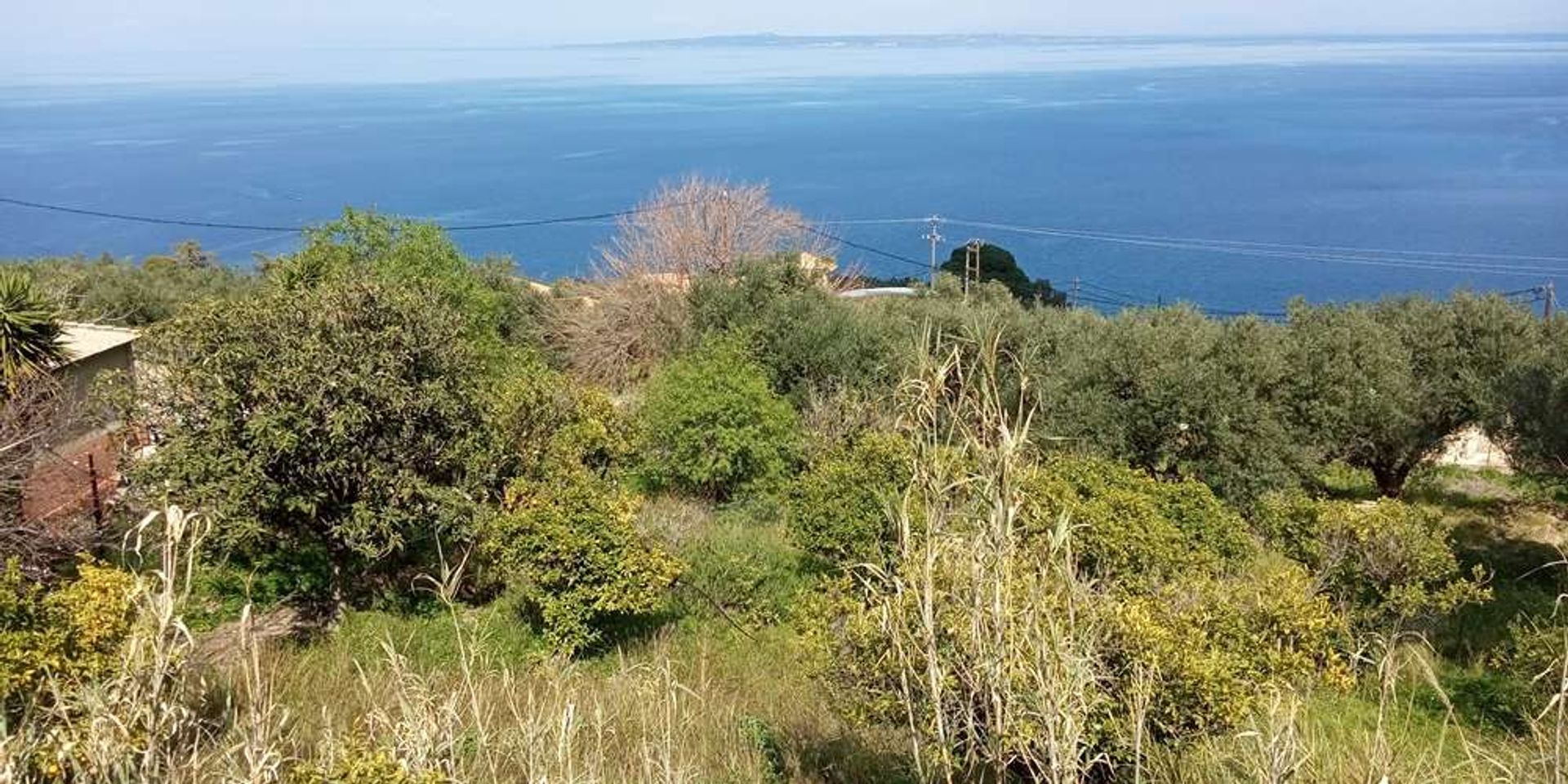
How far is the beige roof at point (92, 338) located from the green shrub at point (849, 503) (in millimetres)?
9135

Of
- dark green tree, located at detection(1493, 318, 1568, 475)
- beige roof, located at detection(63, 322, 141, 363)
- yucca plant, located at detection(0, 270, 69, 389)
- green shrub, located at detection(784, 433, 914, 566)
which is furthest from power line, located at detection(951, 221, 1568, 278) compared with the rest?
yucca plant, located at detection(0, 270, 69, 389)

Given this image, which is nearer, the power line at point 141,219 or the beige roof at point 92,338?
the beige roof at point 92,338

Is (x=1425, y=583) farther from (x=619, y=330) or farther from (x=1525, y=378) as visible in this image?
(x=619, y=330)

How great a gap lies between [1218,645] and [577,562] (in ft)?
20.1

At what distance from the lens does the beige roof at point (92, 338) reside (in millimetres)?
15297

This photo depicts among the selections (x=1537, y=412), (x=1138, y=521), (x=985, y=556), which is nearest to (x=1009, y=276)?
(x=1537, y=412)

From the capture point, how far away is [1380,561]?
11.9m

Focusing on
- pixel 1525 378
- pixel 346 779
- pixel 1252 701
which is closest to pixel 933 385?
pixel 346 779

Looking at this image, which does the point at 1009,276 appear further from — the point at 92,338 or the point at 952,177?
the point at 952,177

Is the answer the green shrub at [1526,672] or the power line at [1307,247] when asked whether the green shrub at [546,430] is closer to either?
the green shrub at [1526,672]

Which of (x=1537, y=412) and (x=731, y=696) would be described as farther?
(x=1537, y=412)

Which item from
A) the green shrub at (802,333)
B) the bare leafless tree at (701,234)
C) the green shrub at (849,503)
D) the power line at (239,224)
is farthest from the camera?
the power line at (239,224)

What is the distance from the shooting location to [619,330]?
26.1m

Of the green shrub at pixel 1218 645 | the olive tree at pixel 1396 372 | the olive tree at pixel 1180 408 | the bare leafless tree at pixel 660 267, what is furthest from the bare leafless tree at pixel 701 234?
the green shrub at pixel 1218 645
